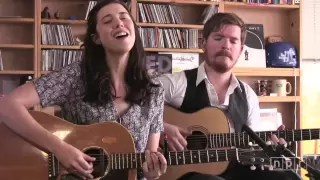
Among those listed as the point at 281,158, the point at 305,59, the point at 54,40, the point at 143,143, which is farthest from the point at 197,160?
the point at 305,59

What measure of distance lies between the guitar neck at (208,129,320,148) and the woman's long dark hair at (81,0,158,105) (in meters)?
0.41

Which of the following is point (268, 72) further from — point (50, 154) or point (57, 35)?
point (50, 154)

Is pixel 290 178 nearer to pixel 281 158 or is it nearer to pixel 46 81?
pixel 281 158

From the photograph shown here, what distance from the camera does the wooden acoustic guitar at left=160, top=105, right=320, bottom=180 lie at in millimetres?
1800

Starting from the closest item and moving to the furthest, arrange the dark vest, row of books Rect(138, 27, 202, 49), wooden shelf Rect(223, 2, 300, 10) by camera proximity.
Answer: the dark vest < row of books Rect(138, 27, 202, 49) < wooden shelf Rect(223, 2, 300, 10)

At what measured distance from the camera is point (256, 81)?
3389 millimetres

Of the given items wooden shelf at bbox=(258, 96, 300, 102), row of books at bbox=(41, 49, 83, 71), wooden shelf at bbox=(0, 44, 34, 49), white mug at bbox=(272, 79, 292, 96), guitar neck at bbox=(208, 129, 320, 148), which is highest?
wooden shelf at bbox=(0, 44, 34, 49)

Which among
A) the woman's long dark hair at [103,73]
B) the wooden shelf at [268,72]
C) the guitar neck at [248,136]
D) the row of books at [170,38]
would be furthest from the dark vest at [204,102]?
the wooden shelf at [268,72]

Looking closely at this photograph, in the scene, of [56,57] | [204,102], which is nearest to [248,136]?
[204,102]

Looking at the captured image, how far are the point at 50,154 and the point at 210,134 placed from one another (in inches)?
29.6

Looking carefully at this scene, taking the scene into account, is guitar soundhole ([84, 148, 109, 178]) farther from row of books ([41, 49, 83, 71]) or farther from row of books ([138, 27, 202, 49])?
row of books ([138, 27, 202, 49])

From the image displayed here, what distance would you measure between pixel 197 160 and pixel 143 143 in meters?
0.22

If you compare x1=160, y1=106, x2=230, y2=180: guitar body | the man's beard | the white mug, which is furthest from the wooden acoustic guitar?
the white mug

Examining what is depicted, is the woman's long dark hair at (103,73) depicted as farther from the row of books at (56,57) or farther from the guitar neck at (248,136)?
the row of books at (56,57)
